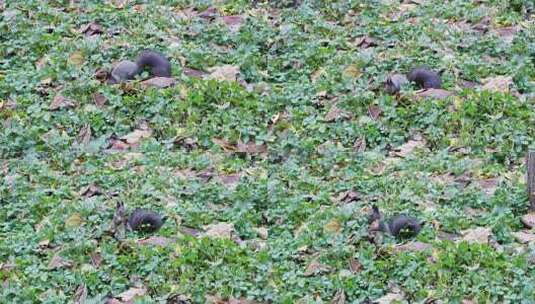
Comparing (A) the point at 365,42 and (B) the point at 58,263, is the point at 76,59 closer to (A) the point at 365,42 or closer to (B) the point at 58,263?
(A) the point at 365,42

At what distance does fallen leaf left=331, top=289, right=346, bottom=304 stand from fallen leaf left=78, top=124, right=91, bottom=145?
2459mm

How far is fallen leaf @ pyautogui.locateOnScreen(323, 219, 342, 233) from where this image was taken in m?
6.43

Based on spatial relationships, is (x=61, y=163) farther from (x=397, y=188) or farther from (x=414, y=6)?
(x=414, y=6)

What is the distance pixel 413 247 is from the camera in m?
6.16

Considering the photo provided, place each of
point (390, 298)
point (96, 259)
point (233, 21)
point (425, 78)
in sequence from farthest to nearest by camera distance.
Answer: point (233, 21)
point (425, 78)
point (96, 259)
point (390, 298)

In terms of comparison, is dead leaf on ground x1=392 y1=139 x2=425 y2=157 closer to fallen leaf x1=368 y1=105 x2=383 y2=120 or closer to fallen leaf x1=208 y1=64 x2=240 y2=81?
fallen leaf x1=368 y1=105 x2=383 y2=120

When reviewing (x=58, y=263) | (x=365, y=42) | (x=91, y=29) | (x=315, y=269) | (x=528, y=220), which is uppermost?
(x=528, y=220)

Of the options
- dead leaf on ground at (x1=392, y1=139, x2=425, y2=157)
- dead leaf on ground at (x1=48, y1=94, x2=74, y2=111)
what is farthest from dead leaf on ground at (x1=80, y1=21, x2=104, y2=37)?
dead leaf on ground at (x1=392, y1=139, x2=425, y2=157)

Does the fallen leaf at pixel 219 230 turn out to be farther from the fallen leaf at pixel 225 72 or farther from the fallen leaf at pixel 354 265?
the fallen leaf at pixel 225 72

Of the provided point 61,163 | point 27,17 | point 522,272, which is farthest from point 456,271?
point 27,17

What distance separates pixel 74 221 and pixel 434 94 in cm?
275

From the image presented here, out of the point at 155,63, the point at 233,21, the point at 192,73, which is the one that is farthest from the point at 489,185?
the point at 233,21

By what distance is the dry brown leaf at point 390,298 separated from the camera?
5.74 metres

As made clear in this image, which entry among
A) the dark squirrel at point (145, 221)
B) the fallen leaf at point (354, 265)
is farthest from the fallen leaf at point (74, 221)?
the fallen leaf at point (354, 265)
